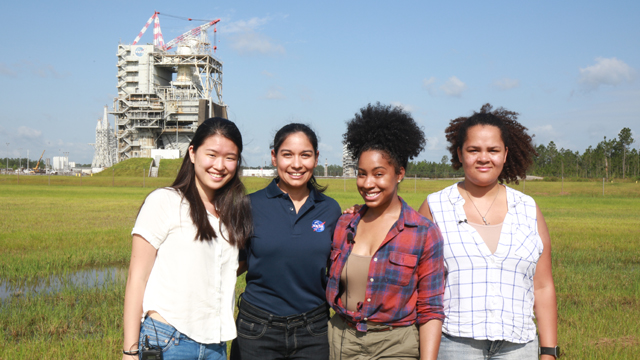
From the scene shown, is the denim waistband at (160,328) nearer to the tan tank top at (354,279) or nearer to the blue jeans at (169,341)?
the blue jeans at (169,341)

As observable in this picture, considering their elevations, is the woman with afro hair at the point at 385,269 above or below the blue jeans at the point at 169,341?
above

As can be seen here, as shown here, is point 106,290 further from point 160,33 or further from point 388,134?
point 160,33

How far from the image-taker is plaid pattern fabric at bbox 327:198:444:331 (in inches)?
117

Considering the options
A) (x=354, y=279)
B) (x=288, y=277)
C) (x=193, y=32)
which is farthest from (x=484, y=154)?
(x=193, y=32)

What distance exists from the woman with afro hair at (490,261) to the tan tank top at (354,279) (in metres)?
0.60

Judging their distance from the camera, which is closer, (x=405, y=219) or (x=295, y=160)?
(x=405, y=219)

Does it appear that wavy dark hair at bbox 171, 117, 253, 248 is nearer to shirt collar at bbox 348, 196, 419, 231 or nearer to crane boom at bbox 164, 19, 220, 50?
shirt collar at bbox 348, 196, 419, 231

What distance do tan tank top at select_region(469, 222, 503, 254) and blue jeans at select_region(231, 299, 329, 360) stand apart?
1367mm

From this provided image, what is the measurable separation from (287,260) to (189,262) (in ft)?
Result: 2.33

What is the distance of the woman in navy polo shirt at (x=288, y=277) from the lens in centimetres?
327

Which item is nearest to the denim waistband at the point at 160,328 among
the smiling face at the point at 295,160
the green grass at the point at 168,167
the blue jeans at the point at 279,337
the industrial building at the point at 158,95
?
the blue jeans at the point at 279,337

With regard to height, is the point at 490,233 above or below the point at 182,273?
above

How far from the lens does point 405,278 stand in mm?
2982

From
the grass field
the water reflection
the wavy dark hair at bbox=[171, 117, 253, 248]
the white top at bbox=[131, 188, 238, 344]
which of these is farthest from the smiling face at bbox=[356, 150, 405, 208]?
the water reflection
